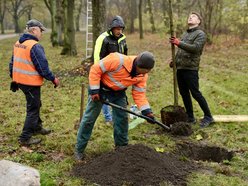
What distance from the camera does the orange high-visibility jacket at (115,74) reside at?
207 inches

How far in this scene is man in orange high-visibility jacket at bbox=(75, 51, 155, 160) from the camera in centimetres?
524

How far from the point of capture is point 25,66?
635cm

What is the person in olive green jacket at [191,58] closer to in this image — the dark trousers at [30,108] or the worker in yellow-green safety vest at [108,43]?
the worker in yellow-green safety vest at [108,43]

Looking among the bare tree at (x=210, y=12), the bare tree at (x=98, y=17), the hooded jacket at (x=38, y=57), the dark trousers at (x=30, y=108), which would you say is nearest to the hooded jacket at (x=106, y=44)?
the hooded jacket at (x=38, y=57)

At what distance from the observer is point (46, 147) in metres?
6.52

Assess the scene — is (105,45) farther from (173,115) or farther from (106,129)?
(173,115)

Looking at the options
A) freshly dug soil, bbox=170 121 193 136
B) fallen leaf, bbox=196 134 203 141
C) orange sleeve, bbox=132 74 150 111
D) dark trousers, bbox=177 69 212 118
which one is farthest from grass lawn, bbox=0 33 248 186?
orange sleeve, bbox=132 74 150 111

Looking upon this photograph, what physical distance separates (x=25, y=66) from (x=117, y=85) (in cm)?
185

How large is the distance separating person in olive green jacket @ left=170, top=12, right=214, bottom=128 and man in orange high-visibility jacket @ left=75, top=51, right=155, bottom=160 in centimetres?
192

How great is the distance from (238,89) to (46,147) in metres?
6.98

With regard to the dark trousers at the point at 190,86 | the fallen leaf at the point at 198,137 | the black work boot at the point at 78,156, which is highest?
the dark trousers at the point at 190,86

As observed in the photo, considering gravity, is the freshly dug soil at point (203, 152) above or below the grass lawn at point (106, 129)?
below

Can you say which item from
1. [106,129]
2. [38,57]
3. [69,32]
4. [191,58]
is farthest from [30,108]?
[69,32]

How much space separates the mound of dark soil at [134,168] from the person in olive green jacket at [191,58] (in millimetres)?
2376
